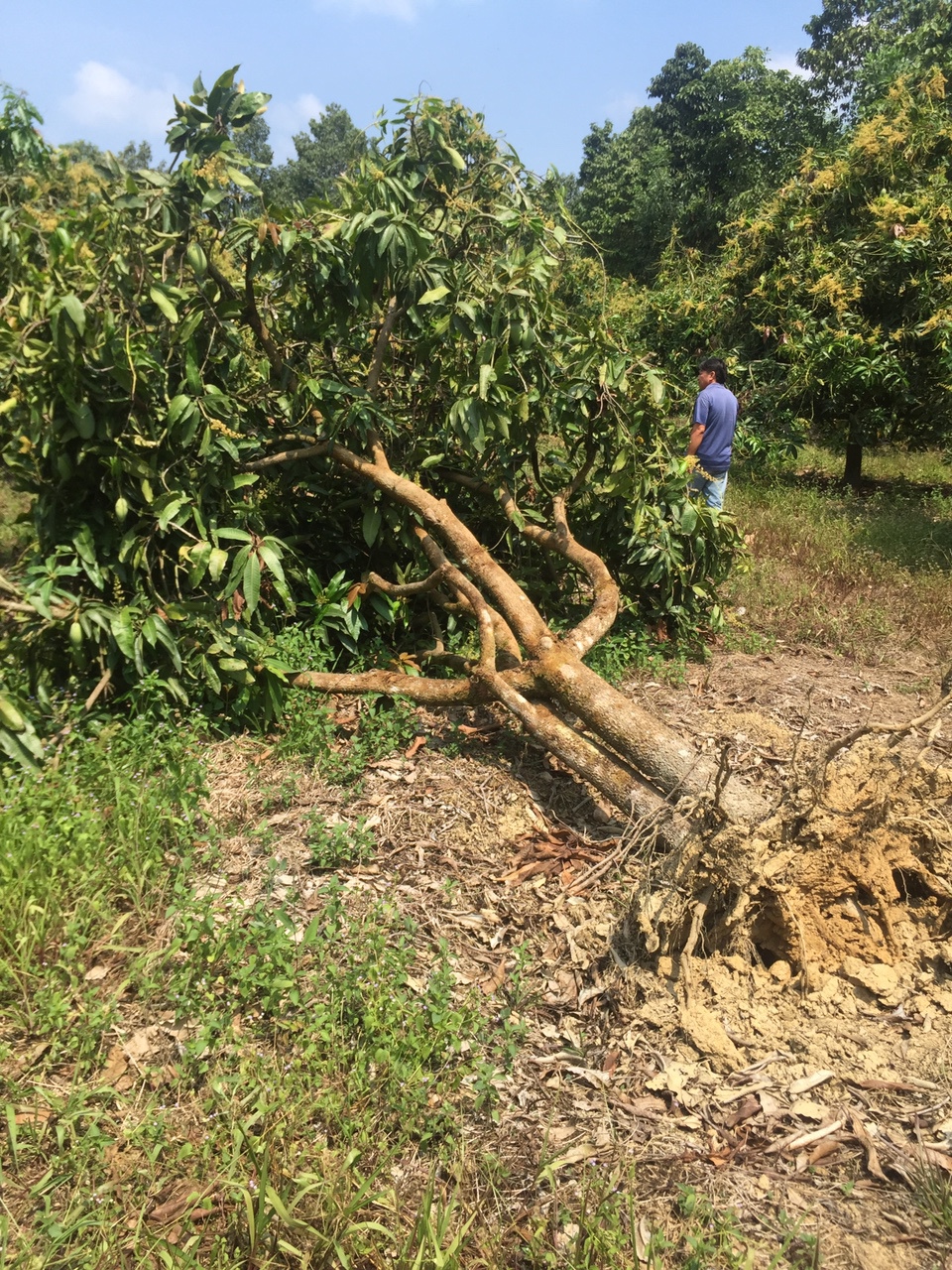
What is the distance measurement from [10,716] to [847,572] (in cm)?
546

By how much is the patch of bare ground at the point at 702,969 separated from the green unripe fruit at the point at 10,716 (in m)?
0.76

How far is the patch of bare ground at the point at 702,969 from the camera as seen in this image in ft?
7.12

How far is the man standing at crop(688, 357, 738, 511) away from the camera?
640 cm

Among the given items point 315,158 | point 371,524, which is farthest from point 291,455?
point 315,158

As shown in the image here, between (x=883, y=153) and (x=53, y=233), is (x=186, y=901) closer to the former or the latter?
(x=53, y=233)

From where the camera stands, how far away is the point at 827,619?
5633mm

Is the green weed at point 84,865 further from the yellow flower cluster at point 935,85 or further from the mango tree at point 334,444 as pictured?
the yellow flower cluster at point 935,85

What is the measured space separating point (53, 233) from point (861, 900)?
405cm

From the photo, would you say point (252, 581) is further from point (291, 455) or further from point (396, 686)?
point (291, 455)

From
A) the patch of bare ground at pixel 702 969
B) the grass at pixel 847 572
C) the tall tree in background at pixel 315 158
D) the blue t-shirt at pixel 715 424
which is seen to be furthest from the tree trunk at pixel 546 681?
the tall tree in background at pixel 315 158

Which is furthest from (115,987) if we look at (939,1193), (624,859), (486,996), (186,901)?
(939,1193)

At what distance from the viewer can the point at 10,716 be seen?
3184 mm

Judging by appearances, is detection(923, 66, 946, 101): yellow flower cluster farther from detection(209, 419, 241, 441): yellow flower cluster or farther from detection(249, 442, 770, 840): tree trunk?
detection(209, 419, 241, 441): yellow flower cluster

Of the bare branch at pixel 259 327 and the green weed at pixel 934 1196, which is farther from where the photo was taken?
the bare branch at pixel 259 327
